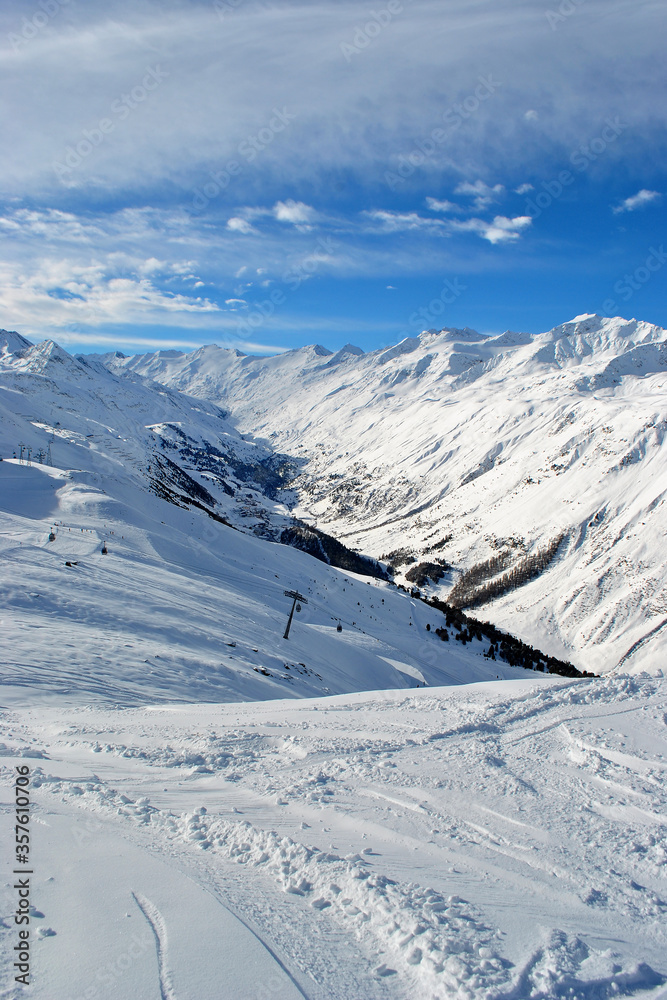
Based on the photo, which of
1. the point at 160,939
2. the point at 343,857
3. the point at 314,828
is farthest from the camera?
the point at 314,828

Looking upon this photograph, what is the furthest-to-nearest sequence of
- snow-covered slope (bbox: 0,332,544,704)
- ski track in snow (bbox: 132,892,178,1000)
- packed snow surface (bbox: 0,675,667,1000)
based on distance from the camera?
snow-covered slope (bbox: 0,332,544,704) → packed snow surface (bbox: 0,675,667,1000) → ski track in snow (bbox: 132,892,178,1000)

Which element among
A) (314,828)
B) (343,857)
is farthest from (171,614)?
(343,857)

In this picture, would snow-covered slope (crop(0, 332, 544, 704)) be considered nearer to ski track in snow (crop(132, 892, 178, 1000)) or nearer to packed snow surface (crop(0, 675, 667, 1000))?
packed snow surface (crop(0, 675, 667, 1000))

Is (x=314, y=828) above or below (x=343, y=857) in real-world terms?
below

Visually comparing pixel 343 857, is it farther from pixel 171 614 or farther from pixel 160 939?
pixel 171 614

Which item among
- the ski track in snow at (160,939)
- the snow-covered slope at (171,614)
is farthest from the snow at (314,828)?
the snow-covered slope at (171,614)

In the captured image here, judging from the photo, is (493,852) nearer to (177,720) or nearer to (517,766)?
(517,766)

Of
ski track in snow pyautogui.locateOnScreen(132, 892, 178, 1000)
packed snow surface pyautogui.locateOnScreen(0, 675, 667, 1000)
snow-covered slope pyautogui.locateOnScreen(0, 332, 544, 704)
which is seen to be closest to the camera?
ski track in snow pyautogui.locateOnScreen(132, 892, 178, 1000)

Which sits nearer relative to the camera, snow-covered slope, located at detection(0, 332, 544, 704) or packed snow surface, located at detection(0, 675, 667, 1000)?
packed snow surface, located at detection(0, 675, 667, 1000)

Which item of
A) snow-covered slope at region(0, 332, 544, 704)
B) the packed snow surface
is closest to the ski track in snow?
the packed snow surface

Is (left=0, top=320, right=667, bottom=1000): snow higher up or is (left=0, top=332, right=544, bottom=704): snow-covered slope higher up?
(left=0, top=320, right=667, bottom=1000): snow

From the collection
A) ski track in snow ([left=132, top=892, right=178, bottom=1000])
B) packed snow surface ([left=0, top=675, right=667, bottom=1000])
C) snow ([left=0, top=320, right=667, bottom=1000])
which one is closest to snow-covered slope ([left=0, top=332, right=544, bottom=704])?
snow ([left=0, top=320, right=667, bottom=1000])

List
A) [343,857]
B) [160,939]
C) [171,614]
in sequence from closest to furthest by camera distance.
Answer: [160,939], [343,857], [171,614]

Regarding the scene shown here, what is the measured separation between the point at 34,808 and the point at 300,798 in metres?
3.56
